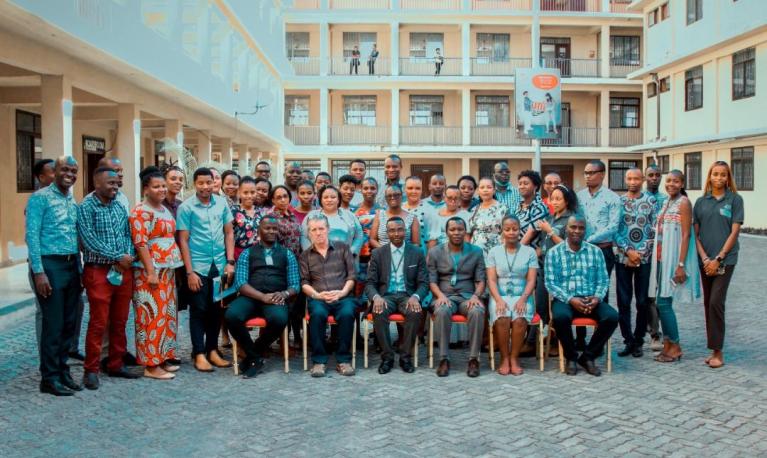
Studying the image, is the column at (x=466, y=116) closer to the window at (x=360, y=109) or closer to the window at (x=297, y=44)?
the window at (x=360, y=109)

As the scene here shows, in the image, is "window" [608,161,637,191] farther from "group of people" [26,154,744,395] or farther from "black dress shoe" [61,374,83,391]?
"black dress shoe" [61,374,83,391]

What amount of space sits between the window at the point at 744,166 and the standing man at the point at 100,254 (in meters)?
20.9

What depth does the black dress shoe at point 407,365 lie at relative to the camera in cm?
645

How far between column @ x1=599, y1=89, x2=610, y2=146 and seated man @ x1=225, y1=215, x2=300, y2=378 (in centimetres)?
2868

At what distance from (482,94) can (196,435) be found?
31.3 meters

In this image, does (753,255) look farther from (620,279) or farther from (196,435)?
(196,435)

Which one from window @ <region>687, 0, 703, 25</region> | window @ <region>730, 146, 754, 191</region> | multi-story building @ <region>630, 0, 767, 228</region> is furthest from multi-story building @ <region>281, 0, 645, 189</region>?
window @ <region>730, 146, 754, 191</region>

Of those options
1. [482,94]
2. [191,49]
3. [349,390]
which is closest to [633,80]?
[482,94]

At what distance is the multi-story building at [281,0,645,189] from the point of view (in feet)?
107

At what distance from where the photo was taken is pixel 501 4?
33.5 metres

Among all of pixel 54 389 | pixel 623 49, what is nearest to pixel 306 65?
pixel 623 49

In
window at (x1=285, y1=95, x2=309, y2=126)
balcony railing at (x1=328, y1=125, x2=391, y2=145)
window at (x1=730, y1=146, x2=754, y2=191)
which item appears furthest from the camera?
window at (x1=285, y1=95, x2=309, y2=126)

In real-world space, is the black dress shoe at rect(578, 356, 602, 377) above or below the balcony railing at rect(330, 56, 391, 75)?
below

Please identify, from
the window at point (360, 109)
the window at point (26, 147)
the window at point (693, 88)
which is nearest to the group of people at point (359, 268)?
the window at point (26, 147)
